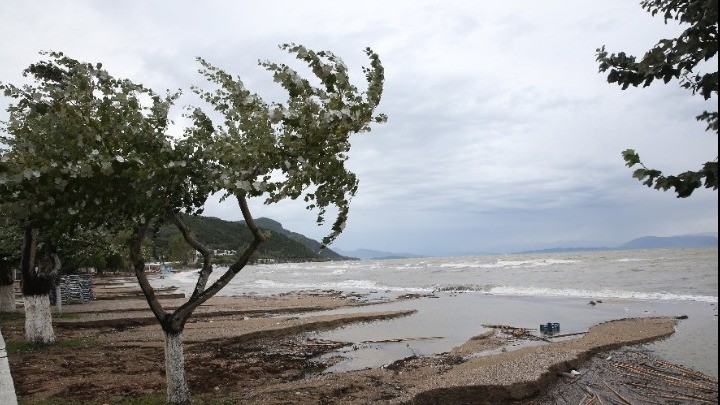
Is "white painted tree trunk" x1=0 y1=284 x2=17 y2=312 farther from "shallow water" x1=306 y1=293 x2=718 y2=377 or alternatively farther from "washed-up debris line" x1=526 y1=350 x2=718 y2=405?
"washed-up debris line" x1=526 y1=350 x2=718 y2=405

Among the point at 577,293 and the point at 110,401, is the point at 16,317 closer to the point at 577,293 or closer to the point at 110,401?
the point at 110,401

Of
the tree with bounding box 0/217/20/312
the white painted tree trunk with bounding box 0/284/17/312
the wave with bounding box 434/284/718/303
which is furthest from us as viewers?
the wave with bounding box 434/284/718/303

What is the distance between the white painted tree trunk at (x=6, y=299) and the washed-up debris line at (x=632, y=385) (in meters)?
25.1

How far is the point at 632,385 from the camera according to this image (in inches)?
462

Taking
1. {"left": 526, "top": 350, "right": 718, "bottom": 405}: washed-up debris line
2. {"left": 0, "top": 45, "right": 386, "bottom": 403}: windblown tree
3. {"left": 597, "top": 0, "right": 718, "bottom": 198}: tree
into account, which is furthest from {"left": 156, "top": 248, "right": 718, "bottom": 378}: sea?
{"left": 597, "top": 0, "right": 718, "bottom": 198}: tree

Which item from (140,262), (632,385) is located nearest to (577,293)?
(632,385)

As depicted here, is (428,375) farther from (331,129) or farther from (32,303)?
(32,303)

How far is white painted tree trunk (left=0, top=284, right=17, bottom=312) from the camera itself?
2355cm

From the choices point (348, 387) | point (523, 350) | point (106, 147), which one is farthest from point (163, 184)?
point (523, 350)

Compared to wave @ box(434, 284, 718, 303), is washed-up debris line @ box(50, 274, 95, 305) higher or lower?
higher

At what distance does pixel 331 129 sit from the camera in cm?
719

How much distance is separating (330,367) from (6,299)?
19509mm

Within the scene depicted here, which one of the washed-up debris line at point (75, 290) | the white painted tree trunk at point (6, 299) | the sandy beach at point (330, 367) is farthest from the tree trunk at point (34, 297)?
the washed-up debris line at point (75, 290)

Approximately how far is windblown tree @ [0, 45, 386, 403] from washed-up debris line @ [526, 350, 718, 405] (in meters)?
7.52
